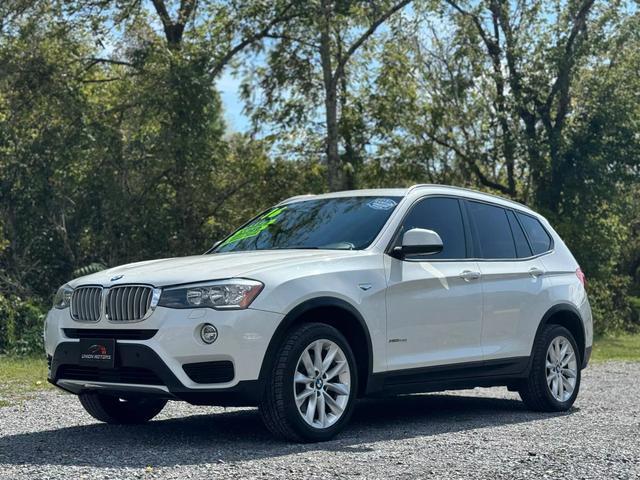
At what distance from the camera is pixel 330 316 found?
745 centimetres

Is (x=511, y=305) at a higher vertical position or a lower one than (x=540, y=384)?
higher

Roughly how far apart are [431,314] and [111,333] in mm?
2498

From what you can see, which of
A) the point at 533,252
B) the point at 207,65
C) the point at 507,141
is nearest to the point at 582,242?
the point at 507,141

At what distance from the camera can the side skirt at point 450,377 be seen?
771cm

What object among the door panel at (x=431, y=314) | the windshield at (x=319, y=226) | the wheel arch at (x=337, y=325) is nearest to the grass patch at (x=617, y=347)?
the door panel at (x=431, y=314)

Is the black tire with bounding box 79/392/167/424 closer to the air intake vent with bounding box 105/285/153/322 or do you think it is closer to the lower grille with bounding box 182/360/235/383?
the air intake vent with bounding box 105/285/153/322

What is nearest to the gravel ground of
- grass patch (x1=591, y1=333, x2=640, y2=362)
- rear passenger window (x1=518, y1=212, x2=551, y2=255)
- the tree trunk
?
rear passenger window (x1=518, y1=212, x2=551, y2=255)

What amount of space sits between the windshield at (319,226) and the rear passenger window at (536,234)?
198cm

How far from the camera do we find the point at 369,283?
7.53 m

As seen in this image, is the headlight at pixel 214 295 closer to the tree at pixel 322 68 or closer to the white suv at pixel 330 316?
the white suv at pixel 330 316

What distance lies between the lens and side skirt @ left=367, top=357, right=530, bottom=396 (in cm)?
771

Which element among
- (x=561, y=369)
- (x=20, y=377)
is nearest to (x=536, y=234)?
(x=561, y=369)

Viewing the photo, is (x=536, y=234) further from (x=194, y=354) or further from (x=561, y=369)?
(x=194, y=354)

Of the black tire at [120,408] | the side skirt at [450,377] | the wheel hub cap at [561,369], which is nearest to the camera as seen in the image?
the side skirt at [450,377]
